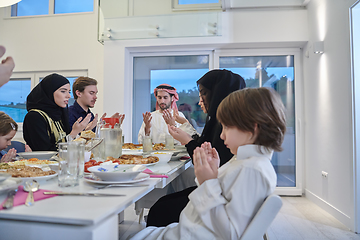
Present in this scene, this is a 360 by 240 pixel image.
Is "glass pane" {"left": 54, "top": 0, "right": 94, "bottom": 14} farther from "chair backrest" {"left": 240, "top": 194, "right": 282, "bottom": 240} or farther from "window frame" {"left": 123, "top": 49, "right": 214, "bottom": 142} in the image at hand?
"chair backrest" {"left": 240, "top": 194, "right": 282, "bottom": 240}

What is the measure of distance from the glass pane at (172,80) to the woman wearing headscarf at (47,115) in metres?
1.67

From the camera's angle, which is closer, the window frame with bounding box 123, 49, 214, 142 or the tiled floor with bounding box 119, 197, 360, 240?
the tiled floor with bounding box 119, 197, 360, 240

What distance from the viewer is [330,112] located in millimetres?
2855

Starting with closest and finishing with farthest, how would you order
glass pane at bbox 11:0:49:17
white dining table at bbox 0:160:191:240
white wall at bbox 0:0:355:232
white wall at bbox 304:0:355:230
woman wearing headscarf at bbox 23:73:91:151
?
white dining table at bbox 0:160:191:240
woman wearing headscarf at bbox 23:73:91:151
white wall at bbox 304:0:355:230
white wall at bbox 0:0:355:232
glass pane at bbox 11:0:49:17

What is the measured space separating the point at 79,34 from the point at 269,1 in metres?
3.14

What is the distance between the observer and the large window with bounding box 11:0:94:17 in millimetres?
4663

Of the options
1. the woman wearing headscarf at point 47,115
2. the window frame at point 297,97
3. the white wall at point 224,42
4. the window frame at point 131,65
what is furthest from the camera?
the window frame at point 131,65

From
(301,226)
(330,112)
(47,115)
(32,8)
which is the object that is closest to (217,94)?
(47,115)

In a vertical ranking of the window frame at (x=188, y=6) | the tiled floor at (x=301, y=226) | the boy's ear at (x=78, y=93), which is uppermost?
the window frame at (x=188, y=6)

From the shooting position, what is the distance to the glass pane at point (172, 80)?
13.0ft

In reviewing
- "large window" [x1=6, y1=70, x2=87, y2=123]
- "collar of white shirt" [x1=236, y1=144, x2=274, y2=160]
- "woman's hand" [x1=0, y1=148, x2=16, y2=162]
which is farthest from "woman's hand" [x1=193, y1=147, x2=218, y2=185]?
"large window" [x1=6, y1=70, x2=87, y2=123]

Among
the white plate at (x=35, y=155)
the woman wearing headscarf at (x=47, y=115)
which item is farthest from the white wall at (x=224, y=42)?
the white plate at (x=35, y=155)

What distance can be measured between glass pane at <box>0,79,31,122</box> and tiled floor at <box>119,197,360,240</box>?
3197 mm

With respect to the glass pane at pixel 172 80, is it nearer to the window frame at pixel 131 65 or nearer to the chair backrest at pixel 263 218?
the window frame at pixel 131 65
